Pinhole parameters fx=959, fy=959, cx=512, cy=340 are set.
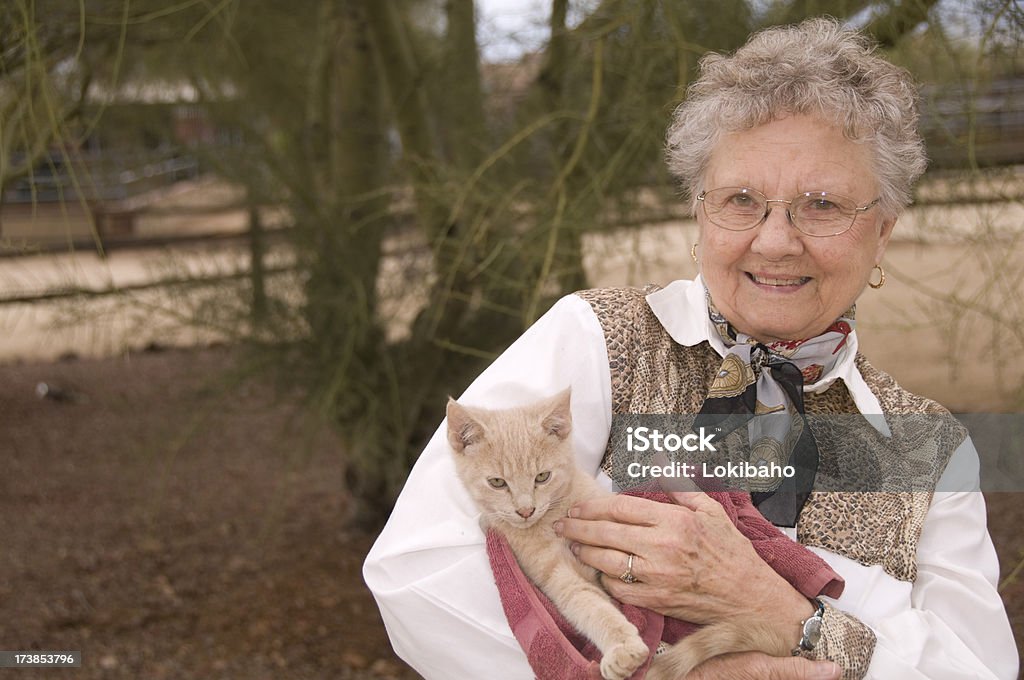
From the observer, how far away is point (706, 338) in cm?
177

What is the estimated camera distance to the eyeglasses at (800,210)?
5.55ft

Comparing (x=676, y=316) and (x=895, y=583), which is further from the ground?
(x=676, y=316)

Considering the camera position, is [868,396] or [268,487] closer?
[868,396]

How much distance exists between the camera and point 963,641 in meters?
1.66

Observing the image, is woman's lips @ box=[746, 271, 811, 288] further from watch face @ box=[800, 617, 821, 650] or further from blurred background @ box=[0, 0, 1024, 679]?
blurred background @ box=[0, 0, 1024, 679]

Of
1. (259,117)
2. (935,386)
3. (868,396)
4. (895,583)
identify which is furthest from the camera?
(259,117)

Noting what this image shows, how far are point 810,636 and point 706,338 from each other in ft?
1.79

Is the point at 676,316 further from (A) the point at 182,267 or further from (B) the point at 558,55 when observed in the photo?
(A) the point at 182,267

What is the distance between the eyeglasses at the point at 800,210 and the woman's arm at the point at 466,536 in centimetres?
31

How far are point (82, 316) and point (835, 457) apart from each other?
303 centimetres

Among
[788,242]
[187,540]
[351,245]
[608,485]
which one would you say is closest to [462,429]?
[608,485]

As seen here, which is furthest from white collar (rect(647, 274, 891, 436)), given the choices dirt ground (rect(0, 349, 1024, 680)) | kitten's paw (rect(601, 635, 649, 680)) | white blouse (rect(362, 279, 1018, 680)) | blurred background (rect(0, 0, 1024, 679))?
dirt ground (rect(0, 349, 1024, 680))

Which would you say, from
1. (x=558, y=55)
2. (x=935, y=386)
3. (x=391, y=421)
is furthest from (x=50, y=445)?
(x=935, y=386)

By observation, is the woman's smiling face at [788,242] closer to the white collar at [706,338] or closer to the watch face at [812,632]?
the white collar at [706,338]
